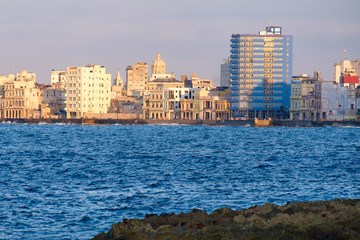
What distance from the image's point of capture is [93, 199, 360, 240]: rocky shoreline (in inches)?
692

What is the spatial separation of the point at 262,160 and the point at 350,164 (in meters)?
7.06

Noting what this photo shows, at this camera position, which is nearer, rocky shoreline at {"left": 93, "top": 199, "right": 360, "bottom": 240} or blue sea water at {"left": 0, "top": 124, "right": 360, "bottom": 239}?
rocky shoreline at {"left": 93, "top": 199, "right": 360, "bottom": 240}

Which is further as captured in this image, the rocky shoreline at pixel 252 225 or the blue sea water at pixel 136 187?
the blue sea water at pixel 136 187

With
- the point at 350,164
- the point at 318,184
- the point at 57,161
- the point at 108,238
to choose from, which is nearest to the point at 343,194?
the point at 318,184

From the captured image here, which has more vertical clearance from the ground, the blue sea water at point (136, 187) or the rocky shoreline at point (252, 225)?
the rocky shoreline at point (252, 225)

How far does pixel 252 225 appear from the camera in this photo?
18906 mm

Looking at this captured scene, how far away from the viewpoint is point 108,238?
18844 mm

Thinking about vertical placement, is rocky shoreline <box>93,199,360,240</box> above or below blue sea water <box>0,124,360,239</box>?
above

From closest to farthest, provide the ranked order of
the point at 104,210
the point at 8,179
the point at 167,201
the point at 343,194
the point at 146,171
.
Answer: the point at 104,210, the point at 167,201, the point at 343,194, the point at 8,179, the point at 146,171

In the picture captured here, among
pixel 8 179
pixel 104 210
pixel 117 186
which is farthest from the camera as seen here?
pixel 8 179

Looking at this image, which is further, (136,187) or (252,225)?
(136,187)

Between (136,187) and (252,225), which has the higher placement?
(252,225)

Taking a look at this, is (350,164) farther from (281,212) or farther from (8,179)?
(281,212)

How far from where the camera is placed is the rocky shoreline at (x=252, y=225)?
17.6 meters
